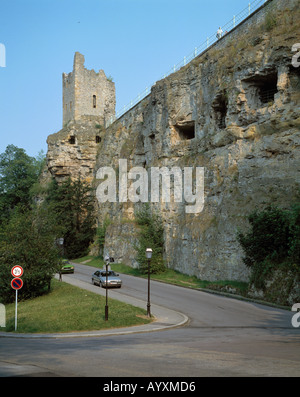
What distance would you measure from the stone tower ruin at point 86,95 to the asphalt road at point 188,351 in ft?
166

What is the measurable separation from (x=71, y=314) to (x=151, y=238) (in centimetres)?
1977

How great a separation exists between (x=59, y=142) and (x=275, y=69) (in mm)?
39841

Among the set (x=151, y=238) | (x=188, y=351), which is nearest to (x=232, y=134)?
(x=151, y=238)

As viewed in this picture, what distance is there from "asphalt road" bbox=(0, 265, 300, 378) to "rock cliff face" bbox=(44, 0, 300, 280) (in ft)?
30.8

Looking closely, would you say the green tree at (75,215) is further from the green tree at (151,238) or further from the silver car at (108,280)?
the silver car at (108,280)

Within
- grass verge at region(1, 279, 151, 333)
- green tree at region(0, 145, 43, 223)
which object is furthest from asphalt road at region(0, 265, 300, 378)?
green tree at region(0, 145, 43, 223)

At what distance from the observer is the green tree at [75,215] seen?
→ 5453cm

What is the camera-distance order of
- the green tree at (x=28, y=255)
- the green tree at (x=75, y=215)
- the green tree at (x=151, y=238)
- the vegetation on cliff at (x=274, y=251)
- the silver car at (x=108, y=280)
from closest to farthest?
the vegetation on cliff at (x=274, y=251) → the green tree at (x=28, y=255) → the silver car at (x=108, y=280) → the green tree at (x=151, y=238) → the green tree at (x=75, y=215)

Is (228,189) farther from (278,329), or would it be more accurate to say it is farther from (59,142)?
(59,142)

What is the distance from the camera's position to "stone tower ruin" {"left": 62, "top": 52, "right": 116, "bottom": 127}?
6606cm

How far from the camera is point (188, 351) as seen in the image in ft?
38.0

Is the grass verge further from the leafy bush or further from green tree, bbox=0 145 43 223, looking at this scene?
green tree, bbox=0 145 43 223

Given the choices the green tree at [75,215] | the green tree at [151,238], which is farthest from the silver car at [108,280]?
the green tree at [75,215]
